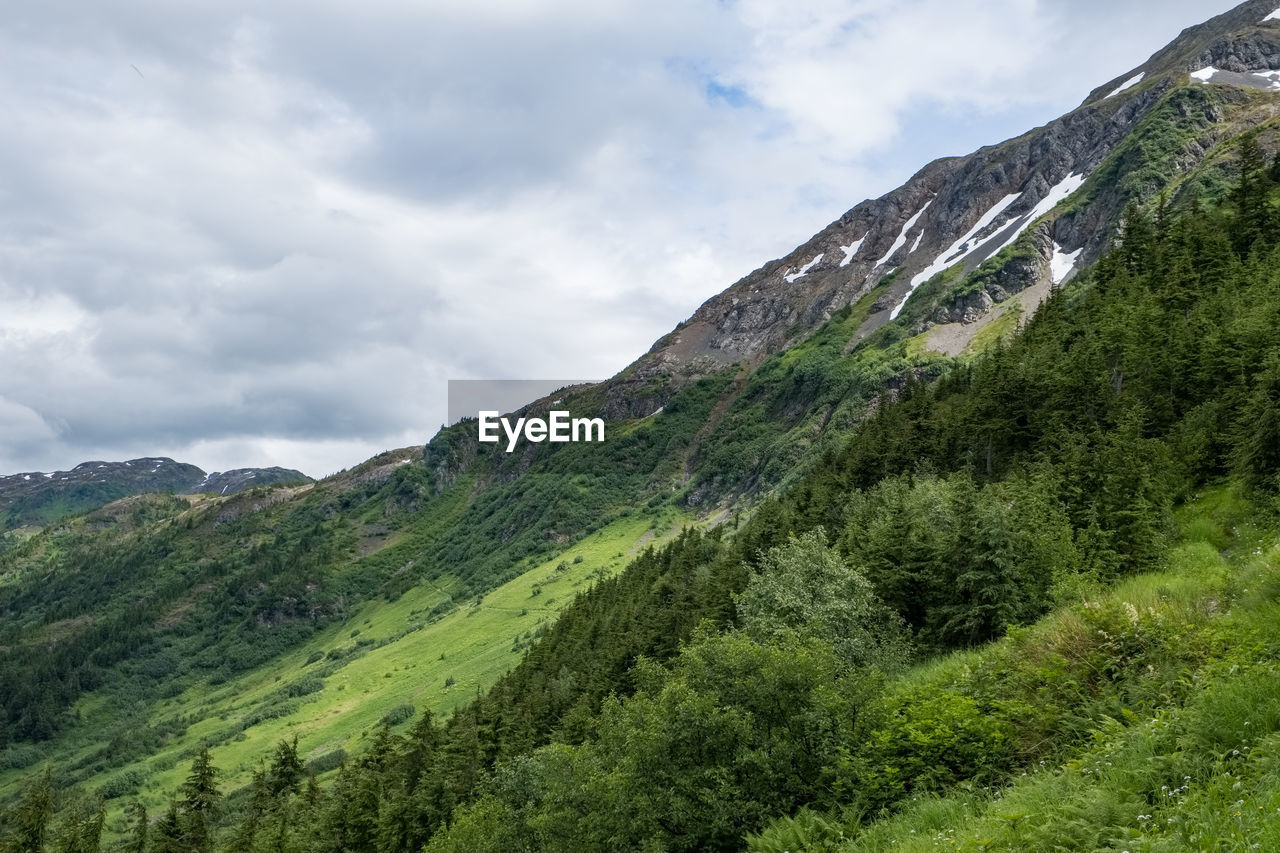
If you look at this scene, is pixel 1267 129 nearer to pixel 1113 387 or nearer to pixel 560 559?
pixel 1113 387

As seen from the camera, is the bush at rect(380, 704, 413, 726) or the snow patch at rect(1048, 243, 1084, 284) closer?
the bush at rect(380, 704, 413, 726)

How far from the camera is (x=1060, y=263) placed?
585 ft

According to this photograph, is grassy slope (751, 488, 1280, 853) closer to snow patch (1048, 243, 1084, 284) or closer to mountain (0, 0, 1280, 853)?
mountain (0, 0, 1280, 853)

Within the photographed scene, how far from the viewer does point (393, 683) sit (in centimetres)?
13775

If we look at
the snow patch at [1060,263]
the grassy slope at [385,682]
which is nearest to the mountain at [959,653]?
the grassy slope at [385,682]

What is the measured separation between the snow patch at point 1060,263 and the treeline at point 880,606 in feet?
297

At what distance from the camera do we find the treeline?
1870 centimetres

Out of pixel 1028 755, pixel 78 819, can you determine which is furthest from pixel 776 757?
pixel 78 819

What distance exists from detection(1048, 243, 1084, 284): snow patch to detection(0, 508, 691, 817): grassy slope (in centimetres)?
9855

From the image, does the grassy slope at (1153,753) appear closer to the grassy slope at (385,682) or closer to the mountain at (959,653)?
the mountain at (959,653)

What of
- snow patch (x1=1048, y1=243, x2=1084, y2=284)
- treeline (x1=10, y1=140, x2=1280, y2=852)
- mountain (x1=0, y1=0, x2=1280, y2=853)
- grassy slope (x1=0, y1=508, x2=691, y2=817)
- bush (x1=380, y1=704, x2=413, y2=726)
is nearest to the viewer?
mountain (x1=0, y1=0, x2=1280, y2=853)

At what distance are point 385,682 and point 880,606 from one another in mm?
125819

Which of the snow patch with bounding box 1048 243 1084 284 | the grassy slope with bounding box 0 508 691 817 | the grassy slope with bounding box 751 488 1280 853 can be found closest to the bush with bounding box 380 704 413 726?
the grassy slope with bounding box 0 508 691 817

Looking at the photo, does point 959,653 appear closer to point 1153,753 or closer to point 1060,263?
point 1153,753
